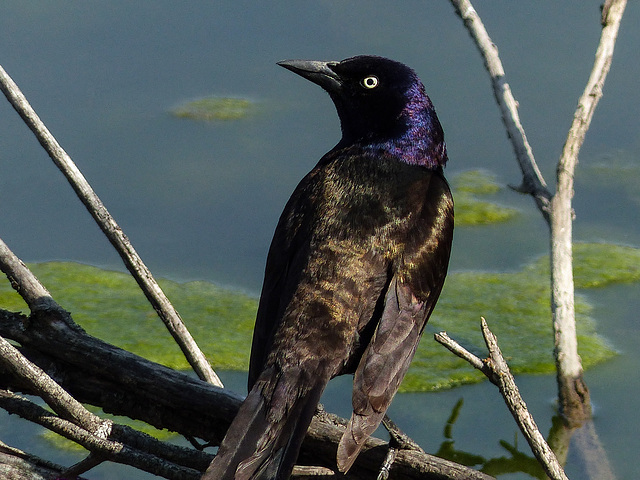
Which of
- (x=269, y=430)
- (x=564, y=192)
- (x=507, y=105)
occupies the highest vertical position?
(x=507, y=105)

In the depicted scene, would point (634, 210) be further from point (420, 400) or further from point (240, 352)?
point (240, 352)

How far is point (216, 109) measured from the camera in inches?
214

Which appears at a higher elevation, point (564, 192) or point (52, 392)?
point (564, 192)

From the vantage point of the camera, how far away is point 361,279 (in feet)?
8.08

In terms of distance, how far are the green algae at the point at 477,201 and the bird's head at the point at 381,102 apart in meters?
1.64

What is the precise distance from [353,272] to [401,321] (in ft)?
0.56

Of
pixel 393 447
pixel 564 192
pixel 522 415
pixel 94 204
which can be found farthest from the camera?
pixel 564 192

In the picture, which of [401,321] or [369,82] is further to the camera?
[369,82]

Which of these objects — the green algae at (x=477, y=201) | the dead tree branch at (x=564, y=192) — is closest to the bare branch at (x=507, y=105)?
the dead tree branch at (x=564, y=192)

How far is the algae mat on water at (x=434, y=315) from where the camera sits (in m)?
3.85

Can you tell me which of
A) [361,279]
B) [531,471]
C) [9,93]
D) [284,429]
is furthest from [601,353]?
[9,93]

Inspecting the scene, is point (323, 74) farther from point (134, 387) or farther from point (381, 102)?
point (134, 387)

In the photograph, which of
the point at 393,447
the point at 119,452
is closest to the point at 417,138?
the point at 393,447

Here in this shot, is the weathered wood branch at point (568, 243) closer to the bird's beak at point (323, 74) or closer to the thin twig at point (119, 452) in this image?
the bird's beak at point (323, 74)
